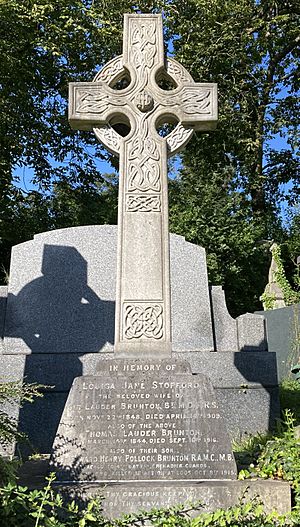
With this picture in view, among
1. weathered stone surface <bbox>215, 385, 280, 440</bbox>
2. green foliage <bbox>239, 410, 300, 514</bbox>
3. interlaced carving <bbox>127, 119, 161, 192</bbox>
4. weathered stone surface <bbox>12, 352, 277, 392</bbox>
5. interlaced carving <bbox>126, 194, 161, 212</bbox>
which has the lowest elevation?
green foliage <bbox>239, 410, 300, 514</bbox>

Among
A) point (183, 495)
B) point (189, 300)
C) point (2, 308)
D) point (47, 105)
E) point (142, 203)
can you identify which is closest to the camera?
point (183, 495)

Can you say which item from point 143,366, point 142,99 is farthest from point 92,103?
point 143,366

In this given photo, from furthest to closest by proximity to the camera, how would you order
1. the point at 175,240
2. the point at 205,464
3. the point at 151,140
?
the point at 175,240, the point at 151,140, the point at 205,464

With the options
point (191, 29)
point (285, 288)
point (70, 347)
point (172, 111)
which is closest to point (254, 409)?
point (70, 347)

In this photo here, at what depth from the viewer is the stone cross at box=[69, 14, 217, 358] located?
4.61 metres

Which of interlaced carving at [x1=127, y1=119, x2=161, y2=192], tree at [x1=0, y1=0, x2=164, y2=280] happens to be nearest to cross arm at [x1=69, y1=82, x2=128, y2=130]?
interlaced carving at [x1=127, y1=119, x2=161, y2=192]

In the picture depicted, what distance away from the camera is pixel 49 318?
672 centimetres

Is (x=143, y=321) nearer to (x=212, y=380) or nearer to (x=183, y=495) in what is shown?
(x=183, y=495)

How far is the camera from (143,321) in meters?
4.56

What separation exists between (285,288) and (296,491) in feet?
33.6

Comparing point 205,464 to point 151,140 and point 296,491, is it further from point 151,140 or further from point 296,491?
point 151,140

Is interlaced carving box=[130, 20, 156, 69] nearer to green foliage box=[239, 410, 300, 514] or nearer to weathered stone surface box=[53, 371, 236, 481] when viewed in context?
weathered stone surface box=[53, 371, 236, 481]

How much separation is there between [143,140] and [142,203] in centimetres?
67

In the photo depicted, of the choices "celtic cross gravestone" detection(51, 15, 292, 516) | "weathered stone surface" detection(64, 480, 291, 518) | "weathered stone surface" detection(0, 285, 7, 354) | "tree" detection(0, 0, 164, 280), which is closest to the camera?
"weathered stone surface" detection(64, 480, 291, 518)
